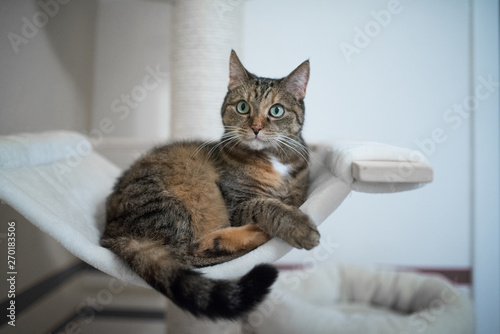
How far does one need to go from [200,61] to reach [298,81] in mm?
971

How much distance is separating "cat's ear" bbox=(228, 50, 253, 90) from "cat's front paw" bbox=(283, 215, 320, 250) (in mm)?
649

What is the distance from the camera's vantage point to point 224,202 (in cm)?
136

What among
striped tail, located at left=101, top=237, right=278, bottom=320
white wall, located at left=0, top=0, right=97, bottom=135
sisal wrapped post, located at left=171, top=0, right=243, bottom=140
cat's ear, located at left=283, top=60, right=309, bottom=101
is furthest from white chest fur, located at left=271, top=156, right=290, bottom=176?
white wall, located at left=0, top=0, right=97, bottom=135

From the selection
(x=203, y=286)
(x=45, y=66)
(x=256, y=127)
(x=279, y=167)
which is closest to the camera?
(x=203, y=286)

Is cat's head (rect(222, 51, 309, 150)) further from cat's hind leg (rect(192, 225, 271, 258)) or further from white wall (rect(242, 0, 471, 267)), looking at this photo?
white wall (rect(242, 0, 471, 267))

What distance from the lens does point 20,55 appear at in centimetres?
181

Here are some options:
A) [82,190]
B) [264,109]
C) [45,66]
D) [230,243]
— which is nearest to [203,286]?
[230,243]

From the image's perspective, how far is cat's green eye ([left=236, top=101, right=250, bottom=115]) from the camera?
4.57ft

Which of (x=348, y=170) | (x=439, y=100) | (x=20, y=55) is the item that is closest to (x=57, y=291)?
(x=20, y=55)

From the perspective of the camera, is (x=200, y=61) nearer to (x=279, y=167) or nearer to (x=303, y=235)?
(x=279, y=167)

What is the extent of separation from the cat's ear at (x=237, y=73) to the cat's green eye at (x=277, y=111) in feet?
0.62

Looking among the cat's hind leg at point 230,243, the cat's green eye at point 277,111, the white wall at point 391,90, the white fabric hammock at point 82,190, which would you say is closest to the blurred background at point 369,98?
the white wall at point 391,90

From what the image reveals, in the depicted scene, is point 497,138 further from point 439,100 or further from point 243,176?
point 243,176

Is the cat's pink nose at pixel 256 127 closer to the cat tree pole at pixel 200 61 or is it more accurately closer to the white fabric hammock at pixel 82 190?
the white fabric hammock at pixel 82 190
